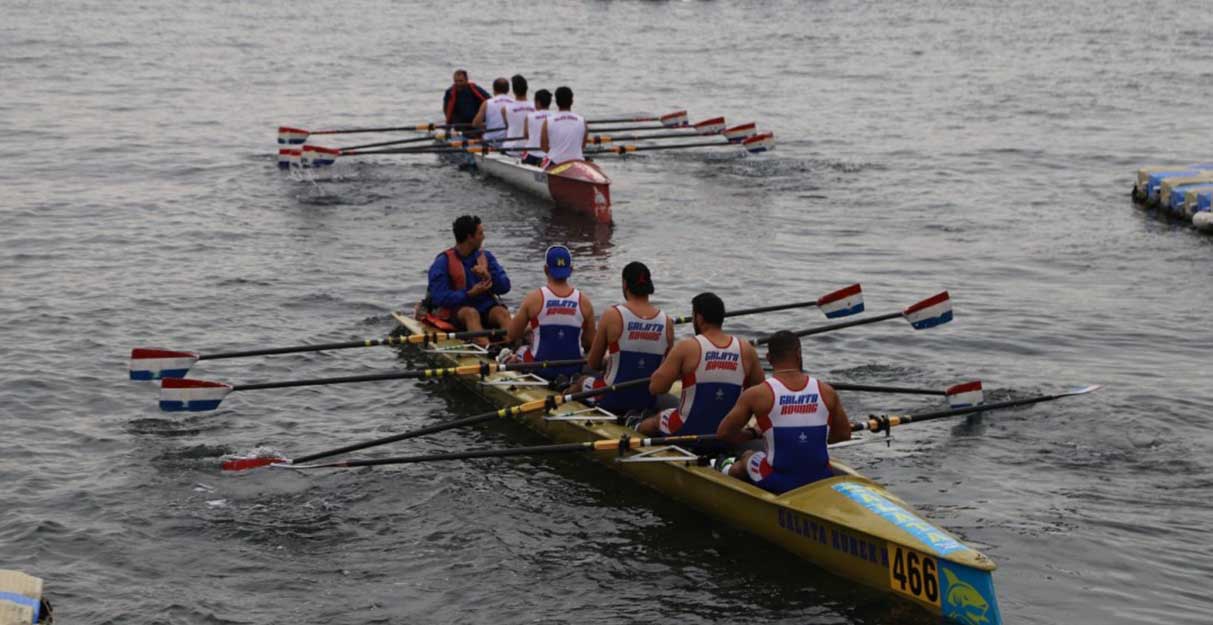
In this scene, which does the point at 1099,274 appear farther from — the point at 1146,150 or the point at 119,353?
the point at 119,353

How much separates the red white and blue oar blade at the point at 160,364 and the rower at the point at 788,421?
6.95m

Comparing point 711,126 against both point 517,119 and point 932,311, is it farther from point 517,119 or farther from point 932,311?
point 932,311

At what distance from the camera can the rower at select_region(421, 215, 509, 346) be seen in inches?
674

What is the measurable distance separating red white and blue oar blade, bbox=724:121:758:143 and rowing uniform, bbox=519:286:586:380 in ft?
53.6

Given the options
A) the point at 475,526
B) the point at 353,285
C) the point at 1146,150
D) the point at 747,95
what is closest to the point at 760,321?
the point at 353,285

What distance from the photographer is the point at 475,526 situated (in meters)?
13.3

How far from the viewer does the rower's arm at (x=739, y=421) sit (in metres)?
11.9

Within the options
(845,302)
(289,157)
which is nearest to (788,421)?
(845,302)

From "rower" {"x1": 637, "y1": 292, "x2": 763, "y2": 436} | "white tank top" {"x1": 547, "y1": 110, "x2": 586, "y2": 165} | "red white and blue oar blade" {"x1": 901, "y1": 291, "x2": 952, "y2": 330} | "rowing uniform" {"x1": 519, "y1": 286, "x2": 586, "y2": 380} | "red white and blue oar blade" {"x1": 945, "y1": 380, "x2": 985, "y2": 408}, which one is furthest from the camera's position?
"white tank top" {"x1": 547, "y1": 110, "x2": 586, "y2": 165}

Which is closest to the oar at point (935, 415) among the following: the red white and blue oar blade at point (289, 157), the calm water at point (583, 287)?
the calm water at point (583, 287)

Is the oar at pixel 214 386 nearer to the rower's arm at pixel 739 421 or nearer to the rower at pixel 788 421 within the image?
the rower's arm at pixel 739 421

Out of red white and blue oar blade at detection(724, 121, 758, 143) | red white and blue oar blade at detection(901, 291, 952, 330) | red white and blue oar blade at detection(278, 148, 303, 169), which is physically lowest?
red white and blue oar blade at detection(901, 291, 952, 330)

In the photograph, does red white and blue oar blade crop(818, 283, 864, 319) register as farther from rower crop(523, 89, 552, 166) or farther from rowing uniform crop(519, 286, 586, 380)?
rower crop(523, 89, 552, 166)

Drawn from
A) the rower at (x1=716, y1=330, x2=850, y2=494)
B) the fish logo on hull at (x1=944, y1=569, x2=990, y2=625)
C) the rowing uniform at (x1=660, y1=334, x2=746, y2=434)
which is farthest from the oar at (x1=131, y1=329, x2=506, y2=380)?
the fish logo on hull at (x1=944, y1=569, x2=990, y2=625)
